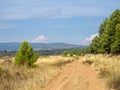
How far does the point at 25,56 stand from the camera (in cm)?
3120

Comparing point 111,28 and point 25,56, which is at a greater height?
point 111,28

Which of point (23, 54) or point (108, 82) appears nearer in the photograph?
point (108, 82)

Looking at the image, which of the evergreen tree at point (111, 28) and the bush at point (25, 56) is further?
the evergreen tree at point (111, 28)

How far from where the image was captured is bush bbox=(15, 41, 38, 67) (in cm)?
3116

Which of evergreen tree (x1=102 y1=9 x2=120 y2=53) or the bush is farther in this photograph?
evergreen tree (x1=102 y1=9 x2=120 y2=53)

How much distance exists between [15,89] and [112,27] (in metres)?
37.7

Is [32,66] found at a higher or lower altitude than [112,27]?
lower

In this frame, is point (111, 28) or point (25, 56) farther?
point (111, 28)

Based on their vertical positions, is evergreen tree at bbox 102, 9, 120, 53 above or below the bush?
above

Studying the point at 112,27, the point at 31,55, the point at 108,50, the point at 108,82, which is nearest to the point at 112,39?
the point at 112,27

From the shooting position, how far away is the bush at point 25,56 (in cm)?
3116

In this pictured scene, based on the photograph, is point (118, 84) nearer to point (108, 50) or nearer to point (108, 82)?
point (108, 82)

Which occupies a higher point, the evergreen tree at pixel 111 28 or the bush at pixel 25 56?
the evergreen tree at pixel 111 28

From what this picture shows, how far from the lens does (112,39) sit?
5209 cm
